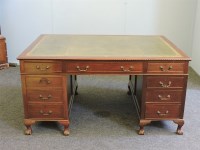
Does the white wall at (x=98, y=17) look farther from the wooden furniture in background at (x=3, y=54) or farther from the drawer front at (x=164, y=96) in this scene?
the drawer front at (x=164, y=96)

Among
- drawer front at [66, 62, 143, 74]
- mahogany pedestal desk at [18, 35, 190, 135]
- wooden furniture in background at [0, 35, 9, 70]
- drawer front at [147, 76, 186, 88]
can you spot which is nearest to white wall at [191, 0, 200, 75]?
mahogany pedestal desk at [18, 35, 190, 135]

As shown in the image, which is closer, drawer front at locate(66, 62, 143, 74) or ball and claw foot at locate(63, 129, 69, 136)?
drawer front at locate(66, 62, 143, 74)

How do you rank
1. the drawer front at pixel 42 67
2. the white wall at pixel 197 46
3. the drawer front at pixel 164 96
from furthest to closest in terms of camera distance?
the white wall at pixel 197 46
the drawer front at pixel 164 96
the drawer front at pixel 42 67

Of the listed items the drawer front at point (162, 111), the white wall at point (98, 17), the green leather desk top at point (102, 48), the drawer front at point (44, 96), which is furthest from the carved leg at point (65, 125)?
the white wall at point (98, 17)

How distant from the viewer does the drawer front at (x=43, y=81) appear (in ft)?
7.02

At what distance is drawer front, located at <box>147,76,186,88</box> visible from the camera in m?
2.16

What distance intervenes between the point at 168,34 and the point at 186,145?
7.37 feet

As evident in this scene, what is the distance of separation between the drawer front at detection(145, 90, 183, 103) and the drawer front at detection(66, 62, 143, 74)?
8.8 inches

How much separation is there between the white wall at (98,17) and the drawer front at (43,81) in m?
1.98

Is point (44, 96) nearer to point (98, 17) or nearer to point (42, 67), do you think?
point (42, 67)

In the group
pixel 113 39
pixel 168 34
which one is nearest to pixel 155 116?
pixel 113 39

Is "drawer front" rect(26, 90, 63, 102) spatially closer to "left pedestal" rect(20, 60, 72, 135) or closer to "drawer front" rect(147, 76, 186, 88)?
"left pedestal" rect(20, 60, 72, 135)

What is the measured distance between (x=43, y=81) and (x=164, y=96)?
0.99 metres

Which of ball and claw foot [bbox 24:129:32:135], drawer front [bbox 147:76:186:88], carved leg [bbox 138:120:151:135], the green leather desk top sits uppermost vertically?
the green leather desk top
